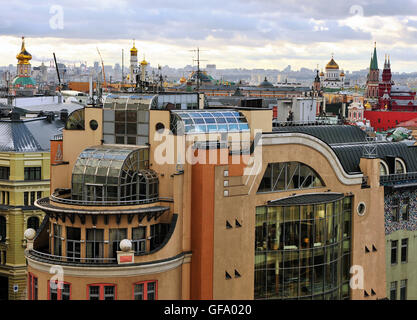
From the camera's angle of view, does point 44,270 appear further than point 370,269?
No

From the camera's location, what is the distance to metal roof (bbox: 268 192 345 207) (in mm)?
41781

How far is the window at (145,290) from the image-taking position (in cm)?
3828

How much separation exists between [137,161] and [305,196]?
921 centimetres

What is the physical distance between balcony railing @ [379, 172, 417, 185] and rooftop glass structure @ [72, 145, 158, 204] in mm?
16643

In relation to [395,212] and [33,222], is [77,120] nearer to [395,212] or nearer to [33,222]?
[33,222]

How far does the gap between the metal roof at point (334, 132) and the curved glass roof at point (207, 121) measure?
11141 mm

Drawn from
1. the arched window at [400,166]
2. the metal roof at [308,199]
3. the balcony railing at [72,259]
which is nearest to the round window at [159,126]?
the metal roof at [308,199]

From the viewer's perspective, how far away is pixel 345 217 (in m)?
45.9
